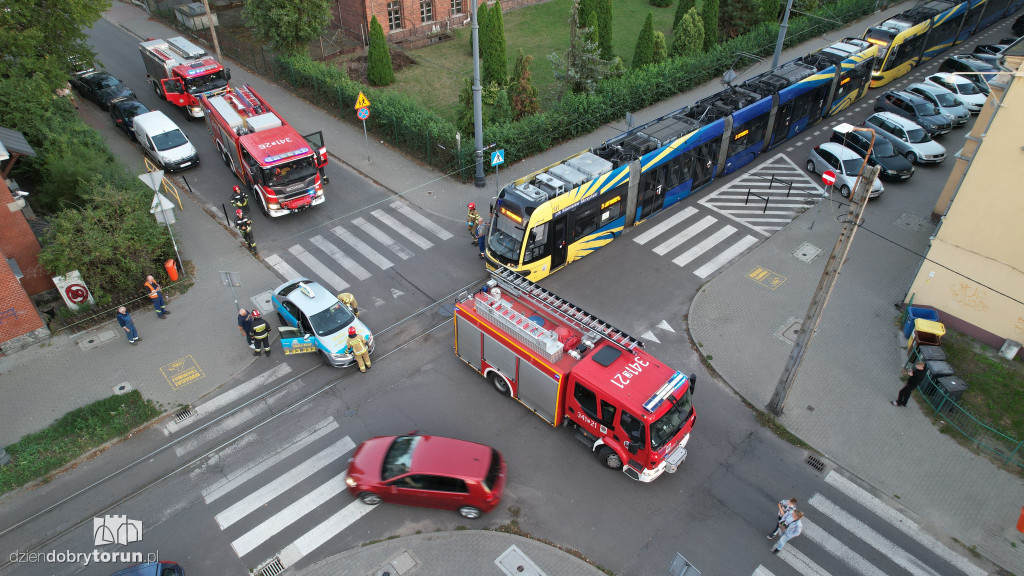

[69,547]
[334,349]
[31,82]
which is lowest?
[69,547]

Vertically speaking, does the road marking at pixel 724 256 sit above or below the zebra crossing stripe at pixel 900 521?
above

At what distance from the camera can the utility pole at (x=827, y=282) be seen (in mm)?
11797

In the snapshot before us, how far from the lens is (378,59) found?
Result: 32688 millimetres

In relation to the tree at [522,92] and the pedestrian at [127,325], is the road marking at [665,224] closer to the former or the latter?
the tree at [522,92]

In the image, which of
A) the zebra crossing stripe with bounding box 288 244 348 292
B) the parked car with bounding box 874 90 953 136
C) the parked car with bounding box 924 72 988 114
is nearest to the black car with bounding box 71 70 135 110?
the zebra crossing stripe with bounding box 288 244 348 292

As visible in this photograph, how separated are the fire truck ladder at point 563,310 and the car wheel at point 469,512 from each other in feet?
15.7

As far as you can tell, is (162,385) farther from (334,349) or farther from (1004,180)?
(1004,180)

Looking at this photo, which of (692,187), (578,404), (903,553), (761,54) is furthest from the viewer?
(761,54)

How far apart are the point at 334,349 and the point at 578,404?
6.90m

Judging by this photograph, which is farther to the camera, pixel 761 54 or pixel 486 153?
pixel 761 54

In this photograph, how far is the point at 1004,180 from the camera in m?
16.1

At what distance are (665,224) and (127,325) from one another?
18.0 meters

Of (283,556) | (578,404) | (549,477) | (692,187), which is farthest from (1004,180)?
(283,556)

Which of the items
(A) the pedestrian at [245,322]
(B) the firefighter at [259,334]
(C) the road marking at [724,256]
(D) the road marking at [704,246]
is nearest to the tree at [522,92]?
(D) the road marking at [704,246]
